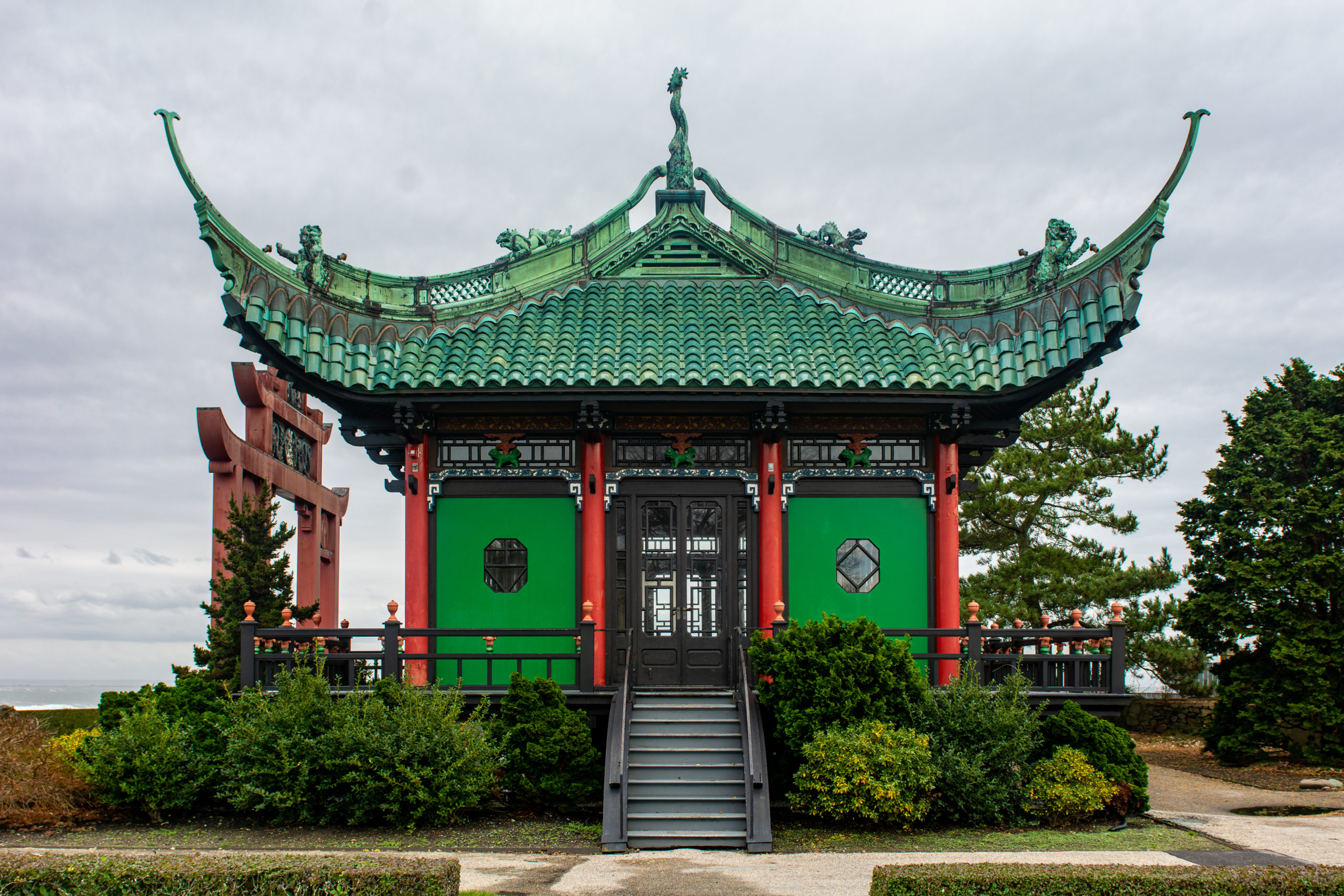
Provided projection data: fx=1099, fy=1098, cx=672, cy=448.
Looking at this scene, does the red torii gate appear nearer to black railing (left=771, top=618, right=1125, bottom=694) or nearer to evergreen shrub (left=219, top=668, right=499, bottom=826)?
evergreen shrub (left=219, top=668, right=499, bottom=826)

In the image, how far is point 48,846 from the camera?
10789 millimetres

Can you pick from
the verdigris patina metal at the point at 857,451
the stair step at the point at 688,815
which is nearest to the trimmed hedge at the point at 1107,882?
the stair step at the point at 688,815

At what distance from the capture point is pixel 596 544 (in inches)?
592

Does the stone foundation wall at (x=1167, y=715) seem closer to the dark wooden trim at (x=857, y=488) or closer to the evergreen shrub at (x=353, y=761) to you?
the dark wooden trim at (x=857, y=488)

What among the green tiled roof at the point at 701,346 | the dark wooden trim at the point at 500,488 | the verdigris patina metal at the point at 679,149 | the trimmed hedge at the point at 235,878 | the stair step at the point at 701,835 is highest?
the verdigris patina metal at the point at 679,149

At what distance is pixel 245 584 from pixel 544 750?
8.47 m

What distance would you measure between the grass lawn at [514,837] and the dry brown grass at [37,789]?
0.18m

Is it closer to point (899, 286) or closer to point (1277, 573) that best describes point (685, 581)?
point (899, 286)

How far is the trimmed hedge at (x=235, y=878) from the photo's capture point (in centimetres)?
766

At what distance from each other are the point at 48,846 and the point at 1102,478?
84.3 ft

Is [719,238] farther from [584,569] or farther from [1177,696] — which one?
[1177,696]

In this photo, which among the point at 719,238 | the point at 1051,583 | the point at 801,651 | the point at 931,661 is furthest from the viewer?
the point at 1051,583

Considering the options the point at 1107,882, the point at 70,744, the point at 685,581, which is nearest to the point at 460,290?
the point at 685,581

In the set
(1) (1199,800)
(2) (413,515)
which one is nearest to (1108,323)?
(1) (1199,800)
